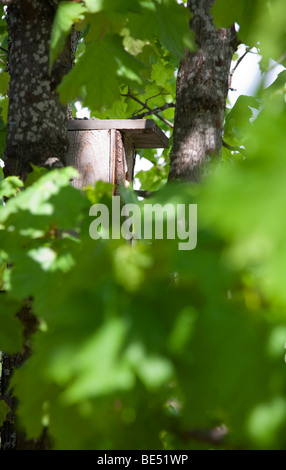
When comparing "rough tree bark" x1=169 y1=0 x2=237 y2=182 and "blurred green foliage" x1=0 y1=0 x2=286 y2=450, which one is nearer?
"blurred green foliage" x1=0 y1=0 x2=286 y2=450

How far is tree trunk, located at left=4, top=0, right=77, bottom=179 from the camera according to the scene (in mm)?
1924

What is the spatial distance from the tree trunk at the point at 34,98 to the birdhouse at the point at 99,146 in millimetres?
709

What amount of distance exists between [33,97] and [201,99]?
3.48 ft

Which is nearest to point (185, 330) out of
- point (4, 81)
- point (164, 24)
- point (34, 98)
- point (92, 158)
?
point (164, 24)

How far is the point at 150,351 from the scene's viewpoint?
766 mm

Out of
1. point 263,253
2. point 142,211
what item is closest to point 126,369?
point 263,253

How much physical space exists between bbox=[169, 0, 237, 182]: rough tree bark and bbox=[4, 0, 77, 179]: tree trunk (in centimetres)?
88

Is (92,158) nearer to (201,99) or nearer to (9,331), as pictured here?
(201,99)

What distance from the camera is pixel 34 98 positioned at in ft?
6.45

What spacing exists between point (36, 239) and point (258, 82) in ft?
2.74

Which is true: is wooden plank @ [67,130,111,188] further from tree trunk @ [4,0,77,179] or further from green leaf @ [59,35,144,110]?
green leaf @ [59,35,144,110]

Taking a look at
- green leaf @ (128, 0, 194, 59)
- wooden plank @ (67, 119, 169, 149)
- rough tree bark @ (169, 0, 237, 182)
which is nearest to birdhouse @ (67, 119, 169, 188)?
wooden plank @ (67, 119, 169, 149)

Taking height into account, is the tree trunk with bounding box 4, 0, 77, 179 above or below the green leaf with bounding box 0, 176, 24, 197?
above

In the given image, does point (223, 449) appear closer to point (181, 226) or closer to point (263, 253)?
point (181, 226)
